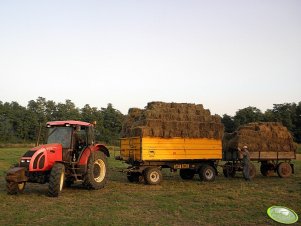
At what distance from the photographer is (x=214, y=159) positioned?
17453mm

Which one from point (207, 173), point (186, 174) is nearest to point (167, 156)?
point (207, 173)

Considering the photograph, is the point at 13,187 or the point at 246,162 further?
the point at 246,162

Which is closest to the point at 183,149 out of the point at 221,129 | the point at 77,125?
the point at 221,129

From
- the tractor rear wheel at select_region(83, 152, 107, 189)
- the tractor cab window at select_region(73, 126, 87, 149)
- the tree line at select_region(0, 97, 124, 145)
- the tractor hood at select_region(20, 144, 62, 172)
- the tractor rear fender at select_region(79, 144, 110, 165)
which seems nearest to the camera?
the tractor hood at select_region(20, 144, 62, 172)

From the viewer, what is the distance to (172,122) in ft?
54.3

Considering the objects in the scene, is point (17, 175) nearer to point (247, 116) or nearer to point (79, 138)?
point (79, 138)

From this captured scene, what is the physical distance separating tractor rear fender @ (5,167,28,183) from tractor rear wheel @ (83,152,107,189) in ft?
7.63

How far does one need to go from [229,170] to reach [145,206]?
10.3 m

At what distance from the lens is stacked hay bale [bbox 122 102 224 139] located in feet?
52.8

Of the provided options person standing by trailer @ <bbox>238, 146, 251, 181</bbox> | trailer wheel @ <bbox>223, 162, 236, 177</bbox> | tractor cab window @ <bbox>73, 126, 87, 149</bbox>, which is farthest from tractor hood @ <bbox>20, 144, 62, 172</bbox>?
trailer wheel @ <bbox>223, 162, 236, 177</bbox>

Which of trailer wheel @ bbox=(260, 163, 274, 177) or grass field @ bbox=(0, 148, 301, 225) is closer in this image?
grass field @ bbox=(0, 148, 301, 225)

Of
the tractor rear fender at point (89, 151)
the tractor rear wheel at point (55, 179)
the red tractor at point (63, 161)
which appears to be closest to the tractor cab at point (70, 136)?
the red tractor at point (63, 161)

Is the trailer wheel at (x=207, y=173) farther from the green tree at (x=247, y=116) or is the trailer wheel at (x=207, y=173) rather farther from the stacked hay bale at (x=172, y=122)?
the green tree at (x=247, y=116)

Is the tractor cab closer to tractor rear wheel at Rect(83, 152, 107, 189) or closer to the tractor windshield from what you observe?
the tractor windshield
